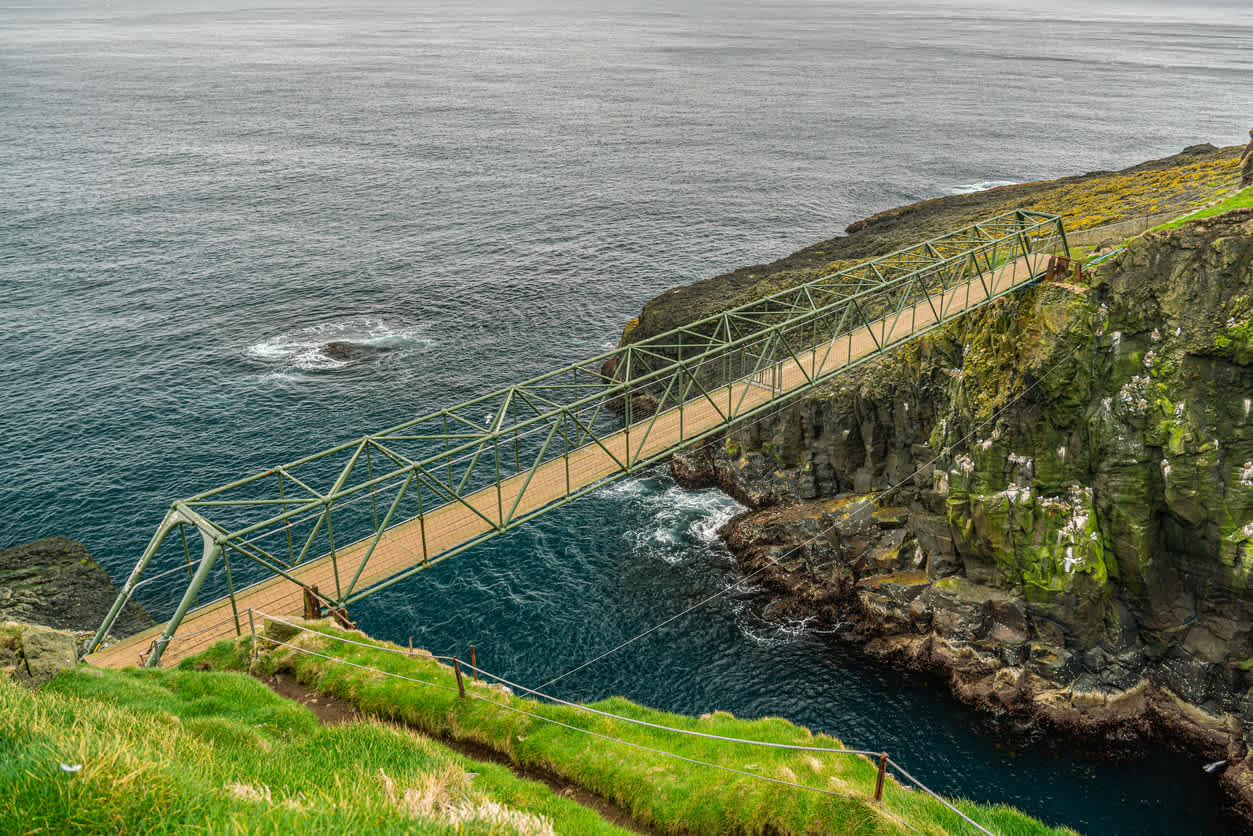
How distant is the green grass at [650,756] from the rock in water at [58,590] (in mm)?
27404

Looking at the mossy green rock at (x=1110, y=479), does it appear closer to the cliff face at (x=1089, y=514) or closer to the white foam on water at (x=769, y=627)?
the cliff face at (x=1089, y=514)

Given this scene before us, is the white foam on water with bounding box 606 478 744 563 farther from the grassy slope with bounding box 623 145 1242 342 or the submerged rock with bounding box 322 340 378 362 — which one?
the submerged rock with bounding box 322 340 378 362

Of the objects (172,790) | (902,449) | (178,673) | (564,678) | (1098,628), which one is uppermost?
(172,790)

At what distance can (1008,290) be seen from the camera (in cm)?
5062

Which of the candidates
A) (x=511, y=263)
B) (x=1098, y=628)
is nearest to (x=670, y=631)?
(x=1098, y=628)

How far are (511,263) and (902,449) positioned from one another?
66467 millimetres

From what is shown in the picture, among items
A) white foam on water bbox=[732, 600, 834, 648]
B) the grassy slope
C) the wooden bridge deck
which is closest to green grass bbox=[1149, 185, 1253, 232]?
the wooden bridge deck

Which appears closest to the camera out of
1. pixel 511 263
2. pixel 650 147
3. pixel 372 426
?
pixel 372 426

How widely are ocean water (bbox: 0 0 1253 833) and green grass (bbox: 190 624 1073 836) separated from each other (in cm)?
1787

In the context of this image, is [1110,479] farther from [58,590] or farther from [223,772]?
[58,590]

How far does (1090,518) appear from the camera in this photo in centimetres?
4700

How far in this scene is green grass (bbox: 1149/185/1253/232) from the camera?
46.6 meters

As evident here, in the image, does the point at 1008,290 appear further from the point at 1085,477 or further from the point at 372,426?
the point at 372,426

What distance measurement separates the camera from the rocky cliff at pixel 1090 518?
4341 centimetres
